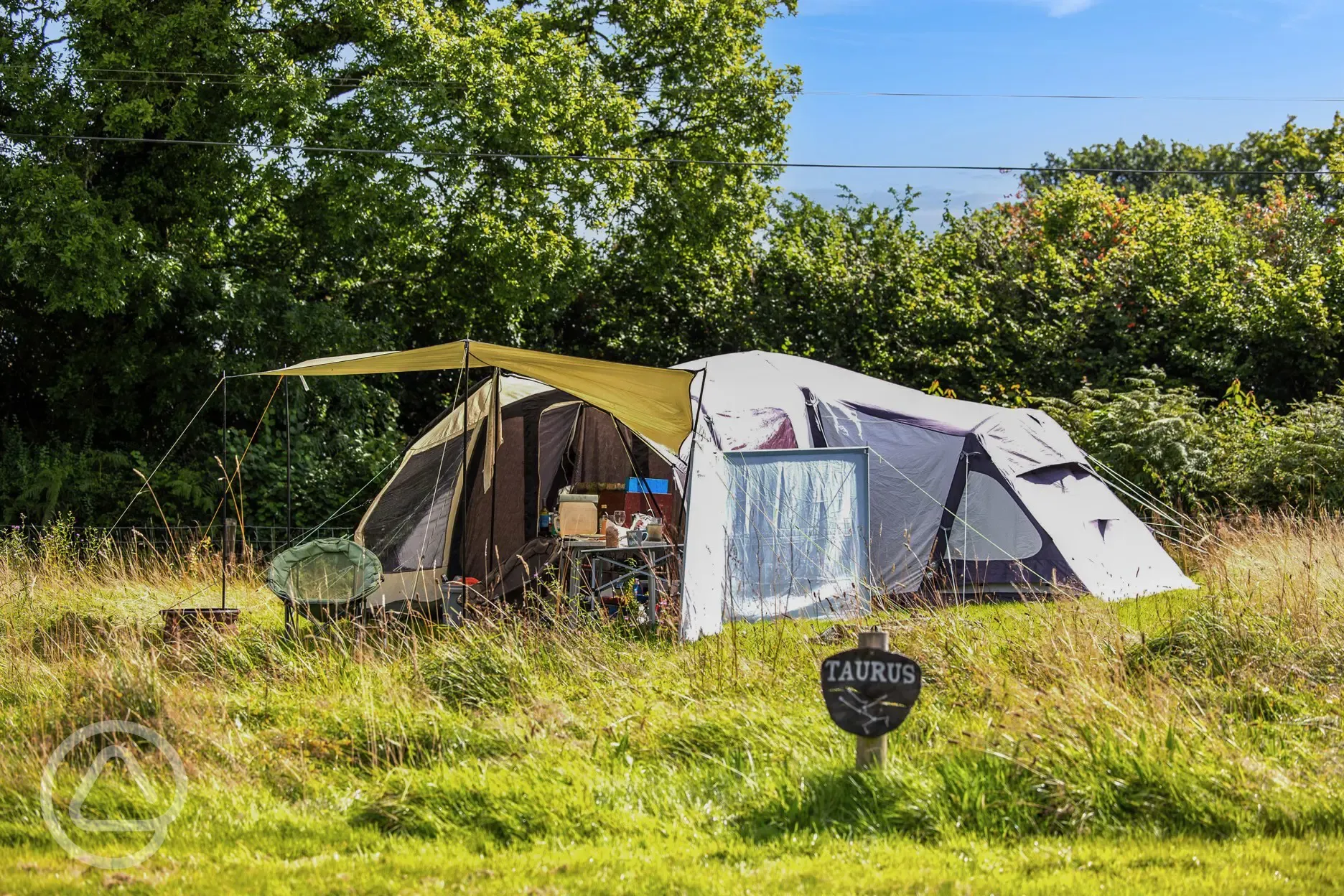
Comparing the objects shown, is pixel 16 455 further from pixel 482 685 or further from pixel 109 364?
pixel 482 685

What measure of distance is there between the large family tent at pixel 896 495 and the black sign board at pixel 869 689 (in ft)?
12.7

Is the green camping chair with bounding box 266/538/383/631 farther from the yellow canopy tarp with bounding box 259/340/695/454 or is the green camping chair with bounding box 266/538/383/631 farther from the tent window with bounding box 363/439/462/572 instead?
the tent window with bounding box 363/439/462/572

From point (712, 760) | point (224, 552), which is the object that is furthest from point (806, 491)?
point (712, 760)

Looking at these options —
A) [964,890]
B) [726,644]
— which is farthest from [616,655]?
[964,890]

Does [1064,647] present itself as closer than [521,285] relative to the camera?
Yes

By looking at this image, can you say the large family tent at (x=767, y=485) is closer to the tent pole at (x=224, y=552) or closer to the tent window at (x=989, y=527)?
the tent window at (x=989, y=527)

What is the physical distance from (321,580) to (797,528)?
324 centimetres

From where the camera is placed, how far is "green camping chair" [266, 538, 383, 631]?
23.2ft

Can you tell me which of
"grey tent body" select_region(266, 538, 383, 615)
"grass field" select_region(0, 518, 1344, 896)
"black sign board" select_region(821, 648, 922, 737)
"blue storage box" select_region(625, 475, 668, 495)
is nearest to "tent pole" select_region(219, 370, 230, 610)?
"grey tent body" select_region(266, 538, 383, 615)

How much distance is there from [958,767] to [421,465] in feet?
22.2

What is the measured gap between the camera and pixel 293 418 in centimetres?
1368

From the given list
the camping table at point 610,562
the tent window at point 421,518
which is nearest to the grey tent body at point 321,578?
the camping table at point 610,562

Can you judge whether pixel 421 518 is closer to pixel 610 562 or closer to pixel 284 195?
pixel 610 562

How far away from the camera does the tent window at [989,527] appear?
31.3ft
